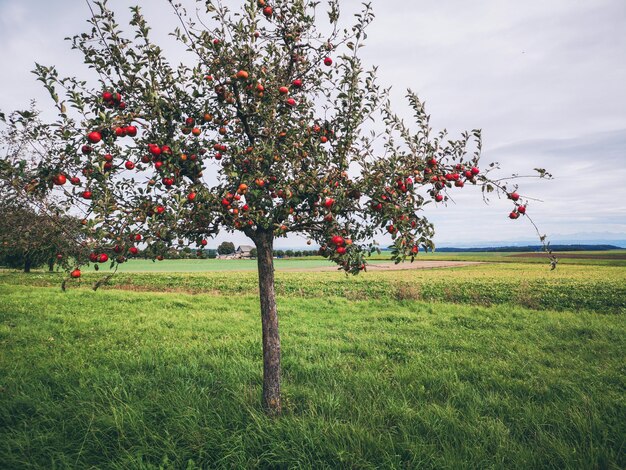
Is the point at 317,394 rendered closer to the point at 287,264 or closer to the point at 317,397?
the point at 317,397

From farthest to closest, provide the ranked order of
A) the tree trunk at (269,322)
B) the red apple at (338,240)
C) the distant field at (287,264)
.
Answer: the distant field at (287,264) → the tree trunk at (269,322) → the red apple at (338,240)

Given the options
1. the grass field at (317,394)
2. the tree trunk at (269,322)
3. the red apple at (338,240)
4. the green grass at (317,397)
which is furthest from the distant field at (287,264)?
the red apple at (338,240)

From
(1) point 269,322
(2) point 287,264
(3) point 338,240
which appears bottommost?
(2) point 287,264

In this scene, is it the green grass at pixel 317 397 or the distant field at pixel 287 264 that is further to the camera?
the distant field at pixel 287 264

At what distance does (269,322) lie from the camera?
5.16 meters

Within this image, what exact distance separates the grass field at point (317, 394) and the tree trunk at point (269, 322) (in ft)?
0.94

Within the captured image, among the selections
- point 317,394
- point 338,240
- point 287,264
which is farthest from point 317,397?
point 287,264

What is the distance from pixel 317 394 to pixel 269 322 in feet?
5.41

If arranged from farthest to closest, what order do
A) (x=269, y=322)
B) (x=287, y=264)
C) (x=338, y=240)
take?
(x=287, y=264)
(x=269, y=322)
(x=338, y=240)

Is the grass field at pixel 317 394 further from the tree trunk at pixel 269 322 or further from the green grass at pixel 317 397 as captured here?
the tree trunk at pixel 269 322

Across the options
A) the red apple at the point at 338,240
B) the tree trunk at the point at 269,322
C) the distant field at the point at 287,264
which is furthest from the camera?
the distant field at the point at 287,264

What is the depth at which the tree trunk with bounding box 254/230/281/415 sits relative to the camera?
5070 millimetres

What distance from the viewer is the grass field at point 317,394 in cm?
421

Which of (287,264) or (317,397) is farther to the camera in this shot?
(287,264)
